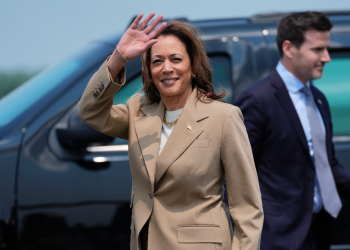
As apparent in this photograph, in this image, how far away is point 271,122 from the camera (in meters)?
2.38

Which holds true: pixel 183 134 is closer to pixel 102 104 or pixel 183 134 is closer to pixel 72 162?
pixel 102 104

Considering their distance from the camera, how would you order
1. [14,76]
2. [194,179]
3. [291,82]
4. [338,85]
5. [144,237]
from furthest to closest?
[14,76] → [338,85] → [291,82] → [144,237] → [194,179]

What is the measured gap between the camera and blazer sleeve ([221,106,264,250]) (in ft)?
5.72

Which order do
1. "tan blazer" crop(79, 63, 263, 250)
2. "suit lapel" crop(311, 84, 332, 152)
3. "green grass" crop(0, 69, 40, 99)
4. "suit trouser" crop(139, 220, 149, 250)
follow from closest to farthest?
"tan blazer" crop(79, 63, 263, 250) < "suit trouser" crop(139, 220, 149, 250) < "suit lapel" crop(311, 84, 332, 152) < "green grass" crop(0, 69, 40, 99)

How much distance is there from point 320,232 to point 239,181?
106 centimetres

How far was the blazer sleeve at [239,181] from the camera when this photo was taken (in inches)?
68.7

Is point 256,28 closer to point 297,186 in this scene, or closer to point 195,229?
point 297,186

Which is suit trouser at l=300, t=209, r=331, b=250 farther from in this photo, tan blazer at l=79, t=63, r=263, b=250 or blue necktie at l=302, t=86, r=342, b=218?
tan blazer at l=79, t=63, r=263, b=250

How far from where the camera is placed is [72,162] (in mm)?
2619

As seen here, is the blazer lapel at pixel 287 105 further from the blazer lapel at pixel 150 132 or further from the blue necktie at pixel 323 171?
the blazer lapel at pixel 150 132

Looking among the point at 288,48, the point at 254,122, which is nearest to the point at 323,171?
the point at 254,122

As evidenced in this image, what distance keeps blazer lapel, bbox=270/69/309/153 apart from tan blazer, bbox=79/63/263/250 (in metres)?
0.66

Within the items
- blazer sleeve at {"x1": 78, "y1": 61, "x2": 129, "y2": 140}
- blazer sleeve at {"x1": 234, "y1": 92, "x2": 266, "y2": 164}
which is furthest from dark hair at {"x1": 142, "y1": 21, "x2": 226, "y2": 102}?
blazer sleeve at {"x1": 234, "y1": 92, "x2": 266, "y2": 164}

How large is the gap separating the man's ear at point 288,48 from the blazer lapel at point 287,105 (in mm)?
152
